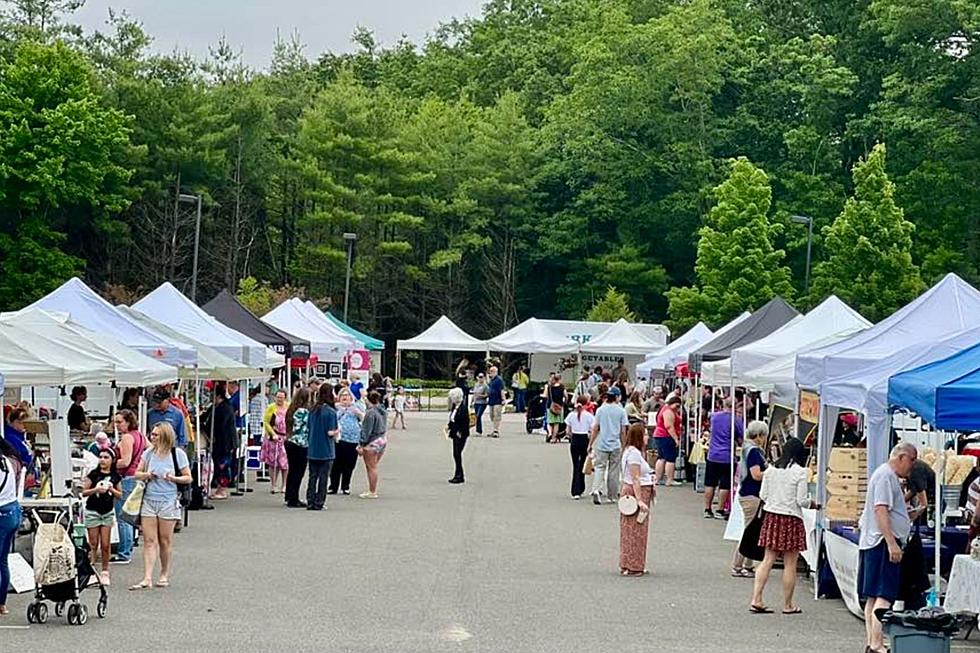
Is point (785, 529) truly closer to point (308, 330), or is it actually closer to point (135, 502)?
point (135, 502)

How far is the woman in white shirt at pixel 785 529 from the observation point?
533 inches

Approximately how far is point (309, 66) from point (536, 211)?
65.7ft

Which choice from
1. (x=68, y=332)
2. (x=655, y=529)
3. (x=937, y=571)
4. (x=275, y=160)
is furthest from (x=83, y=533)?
(x=275, y=160)

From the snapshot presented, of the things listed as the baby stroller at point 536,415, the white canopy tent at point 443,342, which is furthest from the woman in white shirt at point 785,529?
the white canopy tent at point 443,342

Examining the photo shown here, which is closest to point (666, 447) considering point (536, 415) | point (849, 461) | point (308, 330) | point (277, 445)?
point (277, 445)

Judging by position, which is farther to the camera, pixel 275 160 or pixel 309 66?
pixel 309 66

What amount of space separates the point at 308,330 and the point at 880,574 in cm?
2768

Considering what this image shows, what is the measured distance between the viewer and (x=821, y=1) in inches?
2960

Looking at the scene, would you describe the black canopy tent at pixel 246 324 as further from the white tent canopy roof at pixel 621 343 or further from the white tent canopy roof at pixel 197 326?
the white tent canopy roof at pixel 621 343

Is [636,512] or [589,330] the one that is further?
[589,330]

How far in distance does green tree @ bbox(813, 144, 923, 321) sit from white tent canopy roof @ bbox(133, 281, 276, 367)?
31478 mm

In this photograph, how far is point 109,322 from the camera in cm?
2156

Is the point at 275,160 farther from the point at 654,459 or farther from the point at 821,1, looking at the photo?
the point at 654,459

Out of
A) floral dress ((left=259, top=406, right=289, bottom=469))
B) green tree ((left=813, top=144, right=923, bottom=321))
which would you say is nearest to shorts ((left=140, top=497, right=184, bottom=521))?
floral dress ((left=259, top=406, right=289, bottom=469))
